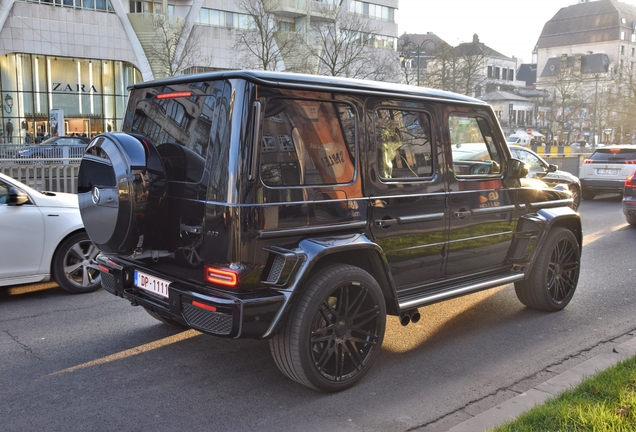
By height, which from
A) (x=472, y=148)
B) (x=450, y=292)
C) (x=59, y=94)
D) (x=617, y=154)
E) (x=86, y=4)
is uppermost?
(x=86, y=4)

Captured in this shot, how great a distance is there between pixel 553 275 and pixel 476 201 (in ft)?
4.64

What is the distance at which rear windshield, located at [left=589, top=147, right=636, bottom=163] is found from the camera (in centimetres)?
1745

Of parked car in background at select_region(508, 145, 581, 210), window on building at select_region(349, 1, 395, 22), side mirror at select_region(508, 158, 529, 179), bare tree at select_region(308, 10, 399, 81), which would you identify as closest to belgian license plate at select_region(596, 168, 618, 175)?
parked car in background at select_region(508, 145, 581, 210)

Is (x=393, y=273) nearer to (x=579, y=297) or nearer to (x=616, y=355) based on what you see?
(x=616, y=355)

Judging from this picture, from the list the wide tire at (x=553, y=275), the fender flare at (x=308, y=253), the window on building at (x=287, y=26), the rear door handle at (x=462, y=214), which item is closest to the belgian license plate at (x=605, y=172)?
the wide tire at (x=553, y=275)

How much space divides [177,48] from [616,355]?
4167 cm

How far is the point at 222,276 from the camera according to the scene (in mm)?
3768

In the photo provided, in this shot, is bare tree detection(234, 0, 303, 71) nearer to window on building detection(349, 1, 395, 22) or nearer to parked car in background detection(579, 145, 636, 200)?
window on building detection(349, 1, 395, 22)

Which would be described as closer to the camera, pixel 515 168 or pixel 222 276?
pixel 222 276

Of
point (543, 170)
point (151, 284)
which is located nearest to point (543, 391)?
point (151, 284)

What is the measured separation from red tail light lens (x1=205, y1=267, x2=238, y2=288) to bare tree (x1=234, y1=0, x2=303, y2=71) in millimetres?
39431

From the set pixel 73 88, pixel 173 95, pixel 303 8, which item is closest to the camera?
pixel 173 95

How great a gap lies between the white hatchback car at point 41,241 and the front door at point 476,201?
3.73m

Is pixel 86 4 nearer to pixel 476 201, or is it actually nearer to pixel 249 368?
pixel 476 201
